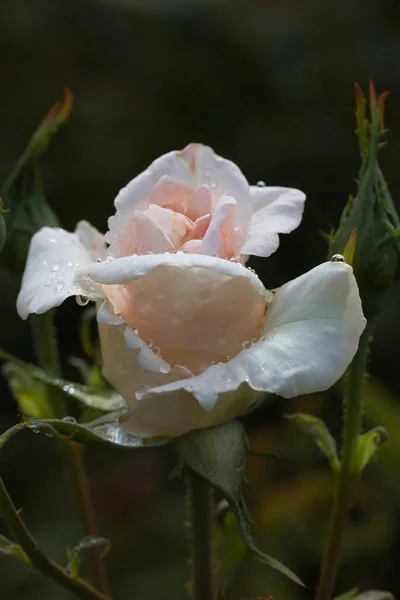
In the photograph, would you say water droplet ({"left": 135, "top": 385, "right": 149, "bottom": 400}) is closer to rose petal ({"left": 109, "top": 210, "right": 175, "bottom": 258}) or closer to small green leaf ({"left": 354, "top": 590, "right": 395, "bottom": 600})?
rose petal ({"left": 109, "top": 210, "right": 175, "bottom": 258})

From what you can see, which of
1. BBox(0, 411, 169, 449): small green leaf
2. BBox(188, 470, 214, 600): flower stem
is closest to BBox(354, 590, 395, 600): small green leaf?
BBox(188, 470, 214, 600): flower stem

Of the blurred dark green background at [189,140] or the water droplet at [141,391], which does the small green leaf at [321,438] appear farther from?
the blurred dark green background at [189,140]

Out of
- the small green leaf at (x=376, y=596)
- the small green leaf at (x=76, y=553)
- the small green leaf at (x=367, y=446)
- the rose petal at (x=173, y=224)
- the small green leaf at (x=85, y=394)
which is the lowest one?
the small green leaf at (x=376, y=596)

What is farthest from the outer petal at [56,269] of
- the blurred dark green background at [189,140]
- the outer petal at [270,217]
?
the blurred dark green background at [189,140]

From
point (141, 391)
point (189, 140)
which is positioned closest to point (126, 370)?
point (141, 391)

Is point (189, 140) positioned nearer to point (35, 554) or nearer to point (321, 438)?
point (321, 438)

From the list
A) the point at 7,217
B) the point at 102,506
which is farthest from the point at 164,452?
the point at 7,217

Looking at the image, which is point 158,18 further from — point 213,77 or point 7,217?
point 7,217
